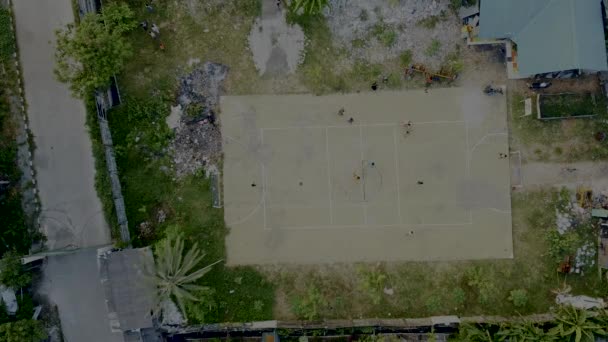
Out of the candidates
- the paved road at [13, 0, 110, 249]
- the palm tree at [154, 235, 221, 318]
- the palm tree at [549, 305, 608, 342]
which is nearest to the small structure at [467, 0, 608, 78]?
the palm tree at [549, 305, 608, 342]

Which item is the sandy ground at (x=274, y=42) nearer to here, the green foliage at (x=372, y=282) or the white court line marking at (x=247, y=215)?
the white court line marking at (x=247, y=215)

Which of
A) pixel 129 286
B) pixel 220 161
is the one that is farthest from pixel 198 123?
pixel 129 286

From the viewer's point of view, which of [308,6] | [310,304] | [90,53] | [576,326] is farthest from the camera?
[310,304]

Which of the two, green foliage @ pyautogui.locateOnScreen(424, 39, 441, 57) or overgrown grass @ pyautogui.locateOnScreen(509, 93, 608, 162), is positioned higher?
green foliage @ pyautogui.locateOnScreen(424, 39, 441, 57)

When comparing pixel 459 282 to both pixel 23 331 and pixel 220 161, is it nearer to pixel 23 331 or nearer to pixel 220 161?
pixel 220 161

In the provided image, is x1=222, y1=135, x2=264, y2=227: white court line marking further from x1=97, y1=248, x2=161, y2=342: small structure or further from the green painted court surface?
x1=97, y1=248, x2=161, y2=342: small structure
